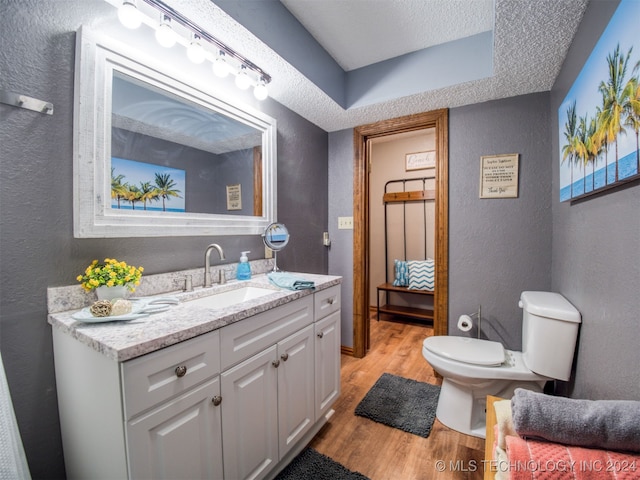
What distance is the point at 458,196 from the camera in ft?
6.96

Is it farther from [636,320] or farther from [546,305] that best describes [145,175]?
[546,305]

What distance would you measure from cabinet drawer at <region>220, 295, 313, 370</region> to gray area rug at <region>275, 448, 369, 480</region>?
67 cm

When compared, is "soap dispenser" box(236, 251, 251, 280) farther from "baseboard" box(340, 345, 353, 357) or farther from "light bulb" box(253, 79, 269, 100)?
"baseboard" box(340, 345, 353, 357)

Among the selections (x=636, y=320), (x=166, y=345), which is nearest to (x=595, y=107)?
(x=636, y=320)

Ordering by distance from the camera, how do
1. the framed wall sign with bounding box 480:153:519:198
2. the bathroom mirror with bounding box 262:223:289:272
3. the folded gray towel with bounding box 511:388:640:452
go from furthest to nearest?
the framed wall sign with bounding box 480:153:519:198 → the bathroom mirror with bounding box 262:223:289:272 → the folded gray towel with bounding box 511:388:640:452

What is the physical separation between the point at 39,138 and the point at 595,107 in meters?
2.03

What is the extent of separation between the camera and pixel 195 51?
134 cm

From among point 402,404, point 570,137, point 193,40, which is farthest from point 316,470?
point 193,40

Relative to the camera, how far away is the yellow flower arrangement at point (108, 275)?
1.01 m

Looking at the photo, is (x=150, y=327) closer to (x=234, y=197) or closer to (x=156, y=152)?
(x=156, y=152)

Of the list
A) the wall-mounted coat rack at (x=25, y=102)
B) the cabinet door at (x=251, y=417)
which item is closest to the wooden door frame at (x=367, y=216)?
the cabinet door at (x=251, y=417)

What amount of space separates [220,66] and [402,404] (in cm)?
233

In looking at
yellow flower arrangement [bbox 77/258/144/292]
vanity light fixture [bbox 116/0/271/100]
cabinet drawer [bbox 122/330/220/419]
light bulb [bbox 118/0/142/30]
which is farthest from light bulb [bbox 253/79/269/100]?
cabinet drawer [bbox 122/330/220/419]

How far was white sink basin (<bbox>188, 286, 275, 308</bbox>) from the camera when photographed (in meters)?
1.40
